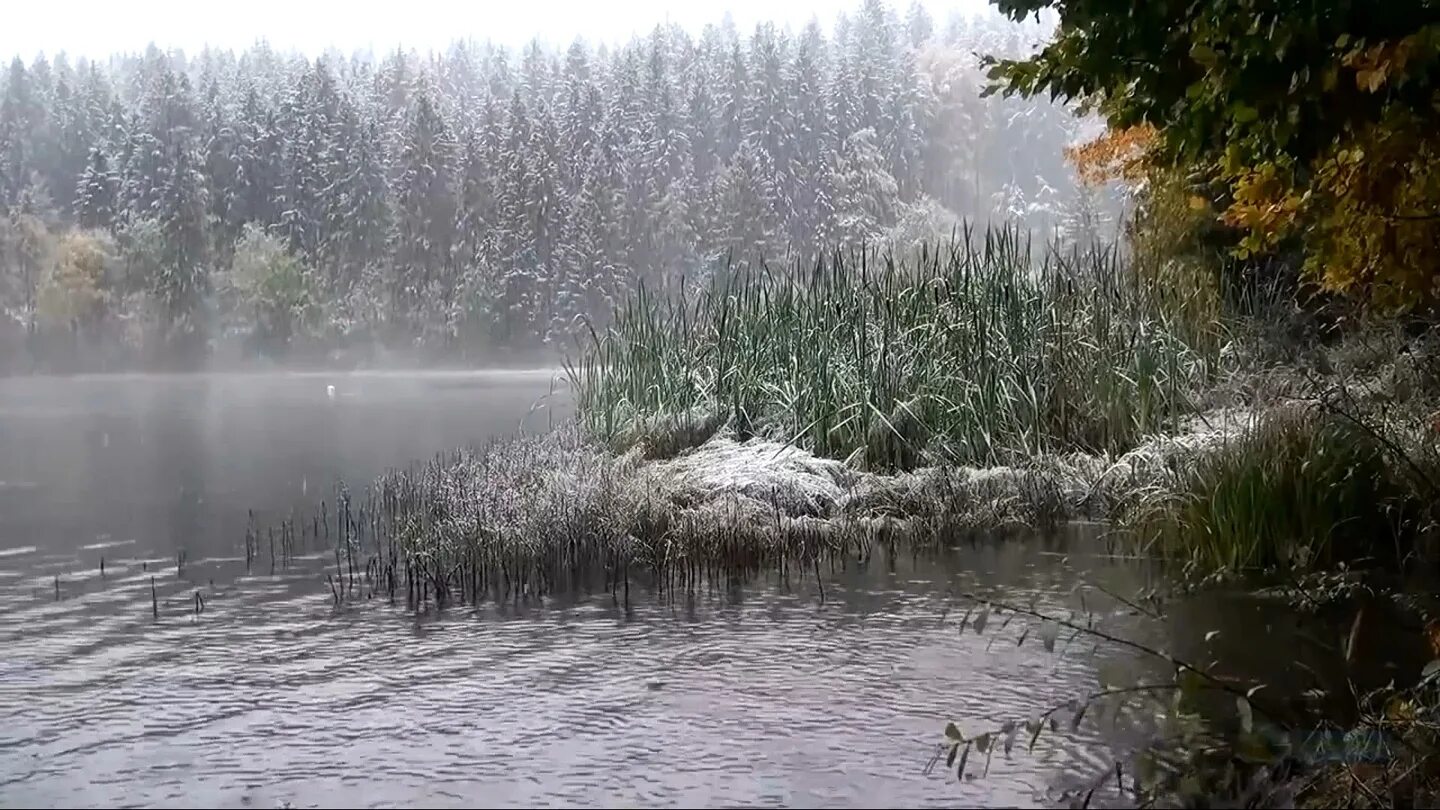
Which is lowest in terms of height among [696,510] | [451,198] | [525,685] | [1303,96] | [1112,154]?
[525,685]

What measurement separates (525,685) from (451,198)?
45.4 metres

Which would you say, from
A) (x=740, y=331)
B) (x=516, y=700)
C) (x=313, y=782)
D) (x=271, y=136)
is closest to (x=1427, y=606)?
(x=516, y=700)

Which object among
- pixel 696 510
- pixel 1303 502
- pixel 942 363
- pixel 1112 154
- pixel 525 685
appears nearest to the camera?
pixel 525 685

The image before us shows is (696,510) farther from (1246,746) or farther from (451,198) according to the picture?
(451,198)

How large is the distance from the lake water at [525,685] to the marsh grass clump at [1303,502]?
0.55 metres

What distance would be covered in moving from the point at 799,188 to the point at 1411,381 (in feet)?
135

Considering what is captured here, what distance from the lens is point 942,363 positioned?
1003 centimetres

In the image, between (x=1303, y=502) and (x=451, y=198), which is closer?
(x=1303, y=502)

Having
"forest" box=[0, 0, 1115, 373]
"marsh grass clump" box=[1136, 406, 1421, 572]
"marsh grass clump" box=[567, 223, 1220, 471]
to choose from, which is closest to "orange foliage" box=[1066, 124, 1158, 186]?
"marsh grass clump" box=[567, 223, 1220, 471]

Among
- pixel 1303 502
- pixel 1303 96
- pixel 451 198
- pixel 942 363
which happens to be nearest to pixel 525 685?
pixel 1303 96

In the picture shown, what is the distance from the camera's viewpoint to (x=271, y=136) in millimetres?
50281

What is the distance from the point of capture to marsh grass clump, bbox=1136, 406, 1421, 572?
6.82 m

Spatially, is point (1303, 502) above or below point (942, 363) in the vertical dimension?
below

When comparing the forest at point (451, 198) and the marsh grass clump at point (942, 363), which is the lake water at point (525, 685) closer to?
the marsh grass clump at point (942, 363)
